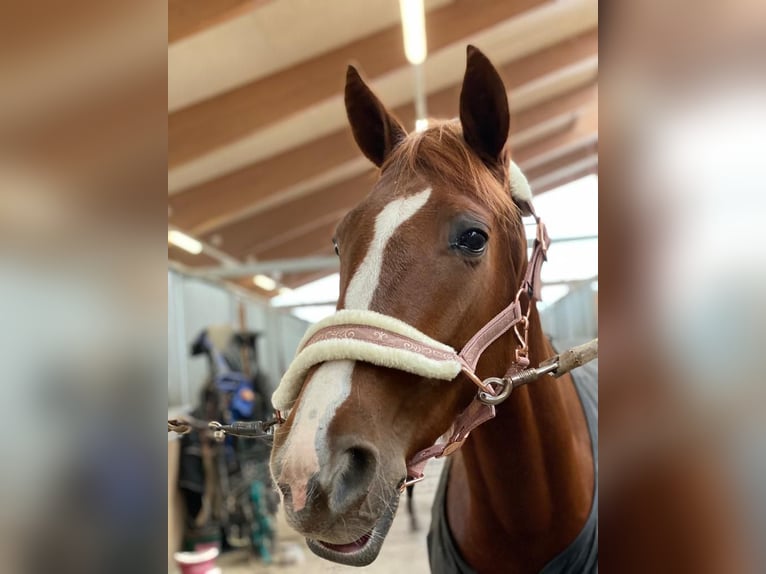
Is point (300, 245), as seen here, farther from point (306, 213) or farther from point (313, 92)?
point (313, 92)

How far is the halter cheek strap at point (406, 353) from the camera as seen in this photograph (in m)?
0.42

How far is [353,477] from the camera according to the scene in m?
0.40

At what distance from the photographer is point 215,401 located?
2.37 metres

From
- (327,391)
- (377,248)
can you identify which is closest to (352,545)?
(327,391)

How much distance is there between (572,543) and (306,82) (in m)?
1.18

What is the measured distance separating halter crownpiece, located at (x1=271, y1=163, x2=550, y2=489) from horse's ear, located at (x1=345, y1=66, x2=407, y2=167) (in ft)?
0.87

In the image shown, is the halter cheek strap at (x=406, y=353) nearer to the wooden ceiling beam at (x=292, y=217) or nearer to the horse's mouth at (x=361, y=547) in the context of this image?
the horse's mouth at (x=361, y=547)

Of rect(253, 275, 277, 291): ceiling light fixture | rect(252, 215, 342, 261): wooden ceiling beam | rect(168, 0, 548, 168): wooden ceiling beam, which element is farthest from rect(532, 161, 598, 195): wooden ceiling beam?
rect(253, 275, 277, 291): ceiling light fixture

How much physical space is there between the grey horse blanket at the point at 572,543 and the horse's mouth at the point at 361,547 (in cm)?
31

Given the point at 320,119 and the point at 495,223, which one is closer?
the point at 495,223

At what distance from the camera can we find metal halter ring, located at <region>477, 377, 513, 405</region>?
0.47m
